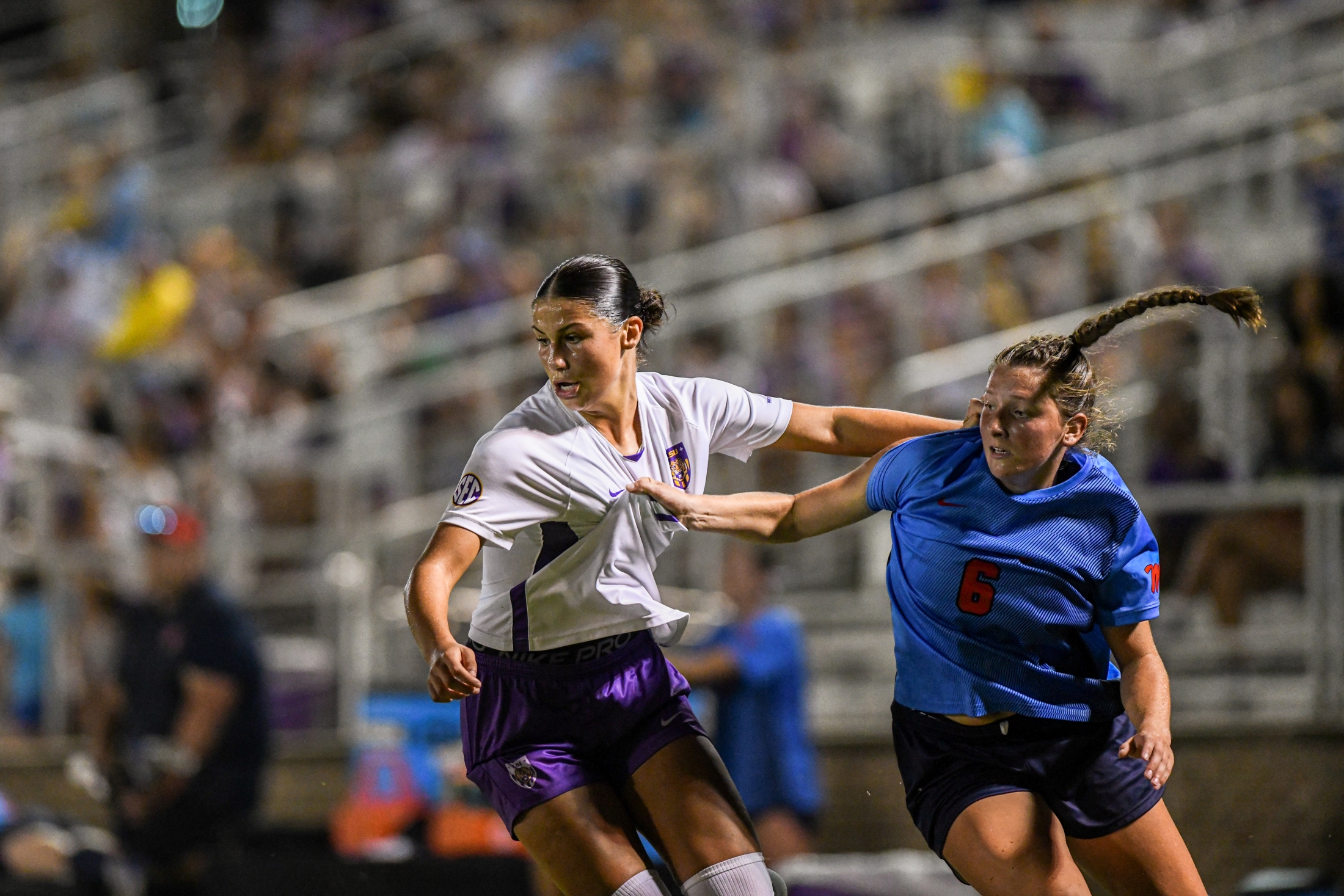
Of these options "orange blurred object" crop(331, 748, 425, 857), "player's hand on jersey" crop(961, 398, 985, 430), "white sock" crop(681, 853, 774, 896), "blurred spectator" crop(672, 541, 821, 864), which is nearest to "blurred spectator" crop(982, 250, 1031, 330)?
"blurred spectator" crop(672, 541, 821, 864)

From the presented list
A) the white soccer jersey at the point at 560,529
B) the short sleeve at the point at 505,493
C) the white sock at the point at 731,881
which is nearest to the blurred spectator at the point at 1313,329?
the white soccer jersey at the point at 560,529

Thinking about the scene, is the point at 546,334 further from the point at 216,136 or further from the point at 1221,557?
the point at 216,136

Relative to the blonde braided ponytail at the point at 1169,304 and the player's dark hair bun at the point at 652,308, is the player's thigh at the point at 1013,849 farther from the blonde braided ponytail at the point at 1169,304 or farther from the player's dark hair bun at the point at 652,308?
the player's dark hair bun at the point at 652,308

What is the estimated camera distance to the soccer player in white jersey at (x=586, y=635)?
3613 mm

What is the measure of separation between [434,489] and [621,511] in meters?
5.49

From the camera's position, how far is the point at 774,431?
13.6 feet

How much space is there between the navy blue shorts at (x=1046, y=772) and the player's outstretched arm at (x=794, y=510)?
1.74ft

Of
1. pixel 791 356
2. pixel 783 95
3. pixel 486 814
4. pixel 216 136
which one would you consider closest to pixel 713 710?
pixel 486 814

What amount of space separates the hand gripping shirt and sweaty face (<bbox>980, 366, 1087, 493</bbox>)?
8cm

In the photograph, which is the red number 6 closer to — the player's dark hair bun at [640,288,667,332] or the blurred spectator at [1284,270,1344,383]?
the player's dark hair bun at [640,288,667,332]

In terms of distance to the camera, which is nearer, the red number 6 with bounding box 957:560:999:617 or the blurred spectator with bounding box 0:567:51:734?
the red number 6 with bounding box 957:560:999:617

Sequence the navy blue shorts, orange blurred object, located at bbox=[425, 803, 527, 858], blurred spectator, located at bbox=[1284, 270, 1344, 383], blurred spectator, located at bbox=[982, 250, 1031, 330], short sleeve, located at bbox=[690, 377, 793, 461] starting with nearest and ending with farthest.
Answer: the navy blue shorts, short sleeve, located at bbox=[690, 377, 793, 461], blurred spectator, located at bbox=[1284, 270, 1344, 383], orange blurred object, located at bbox=[425, 803, 527, 858], blurred spectator, located at bbox=[982, 250, 1031, 330]

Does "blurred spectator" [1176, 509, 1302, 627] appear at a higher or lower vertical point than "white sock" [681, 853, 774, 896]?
higher

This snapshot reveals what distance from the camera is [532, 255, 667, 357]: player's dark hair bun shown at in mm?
3701
